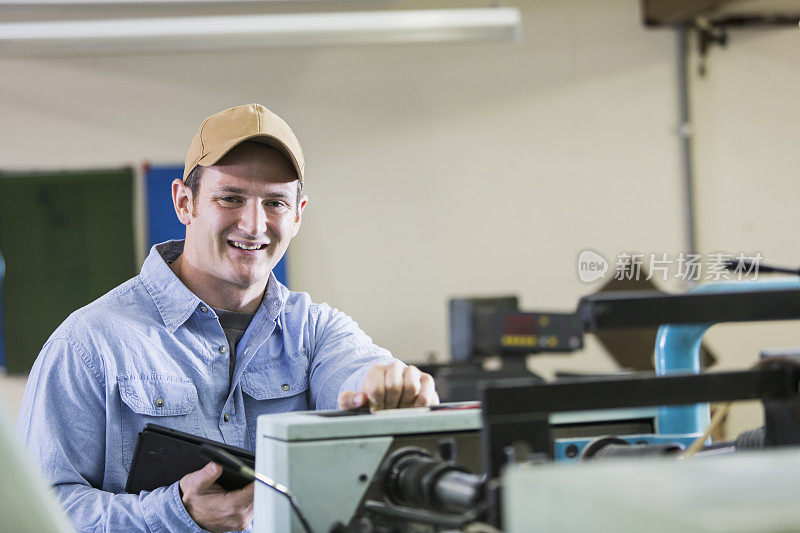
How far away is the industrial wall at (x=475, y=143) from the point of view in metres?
4.50

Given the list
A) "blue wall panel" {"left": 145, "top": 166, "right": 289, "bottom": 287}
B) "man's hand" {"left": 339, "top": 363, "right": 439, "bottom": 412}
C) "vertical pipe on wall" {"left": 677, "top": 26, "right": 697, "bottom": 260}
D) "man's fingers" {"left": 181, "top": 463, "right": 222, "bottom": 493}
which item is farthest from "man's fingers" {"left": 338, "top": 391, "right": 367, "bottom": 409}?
"vertical pipe on wall" {"left": 677, "top": 26, "right": 697, "bottom": 260}

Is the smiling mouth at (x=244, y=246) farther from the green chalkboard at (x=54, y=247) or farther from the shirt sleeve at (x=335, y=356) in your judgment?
the green chalkboard at (x=54, y=247)

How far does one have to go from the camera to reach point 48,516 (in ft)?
2.10

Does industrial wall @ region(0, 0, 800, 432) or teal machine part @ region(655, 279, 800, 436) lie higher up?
industrial wall @ region(0, 0, 800, 432)

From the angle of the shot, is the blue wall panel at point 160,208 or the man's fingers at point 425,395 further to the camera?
the blue wall panel at point 160,208

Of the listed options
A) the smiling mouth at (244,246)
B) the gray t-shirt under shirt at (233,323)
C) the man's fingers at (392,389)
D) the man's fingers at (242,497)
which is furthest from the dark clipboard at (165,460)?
the smiling mouth at (244,246)

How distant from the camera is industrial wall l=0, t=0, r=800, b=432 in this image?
4504 millimetres

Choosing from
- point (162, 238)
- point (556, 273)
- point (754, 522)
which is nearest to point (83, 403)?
point (754, 522)

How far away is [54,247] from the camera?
171 inches

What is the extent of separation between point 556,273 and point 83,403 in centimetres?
358

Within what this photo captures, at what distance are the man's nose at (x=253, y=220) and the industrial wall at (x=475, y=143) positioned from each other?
286 centimetres

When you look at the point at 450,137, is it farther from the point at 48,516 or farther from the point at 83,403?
the point at 48,516
